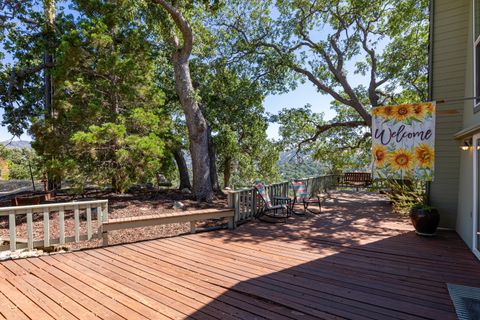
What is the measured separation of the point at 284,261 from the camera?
151 inches

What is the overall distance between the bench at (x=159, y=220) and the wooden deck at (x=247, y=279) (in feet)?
1.07

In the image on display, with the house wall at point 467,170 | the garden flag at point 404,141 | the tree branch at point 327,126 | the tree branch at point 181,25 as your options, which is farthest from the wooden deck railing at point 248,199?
the tree branch at point 181,25

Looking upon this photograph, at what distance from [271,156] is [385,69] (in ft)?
20.4

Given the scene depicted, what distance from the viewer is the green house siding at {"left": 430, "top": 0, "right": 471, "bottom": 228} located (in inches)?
213

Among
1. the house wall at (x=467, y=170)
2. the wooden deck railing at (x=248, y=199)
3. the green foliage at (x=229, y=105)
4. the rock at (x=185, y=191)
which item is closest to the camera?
the house wall at (x=467, y=170)

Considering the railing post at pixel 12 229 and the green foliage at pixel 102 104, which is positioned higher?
the green foliage at pixel 102 104

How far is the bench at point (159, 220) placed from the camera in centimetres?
443

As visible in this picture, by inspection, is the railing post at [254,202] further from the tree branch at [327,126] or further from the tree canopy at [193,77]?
the tree branch at [327,126]

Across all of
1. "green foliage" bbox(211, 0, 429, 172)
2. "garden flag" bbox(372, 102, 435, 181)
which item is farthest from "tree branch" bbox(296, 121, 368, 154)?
"garden flag" bbox(372, 102, 435, 181)

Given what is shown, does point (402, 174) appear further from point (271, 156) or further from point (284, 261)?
point (271, 156)

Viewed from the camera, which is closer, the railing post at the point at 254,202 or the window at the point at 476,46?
the window at the point at 476,46

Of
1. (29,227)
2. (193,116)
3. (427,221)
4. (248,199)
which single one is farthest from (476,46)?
(29,227)

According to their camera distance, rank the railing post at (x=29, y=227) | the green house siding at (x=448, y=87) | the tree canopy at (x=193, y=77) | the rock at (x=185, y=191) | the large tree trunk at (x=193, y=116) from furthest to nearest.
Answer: the rock at (x=185, y=191), the large tree trunk at (x=193, y=116), the tree canopy at (x=193, y=77), the green house siding at (x=448, y=87), the railing post at (x=29, y=227)

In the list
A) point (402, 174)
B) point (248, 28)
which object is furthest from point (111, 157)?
point (248, 28)
